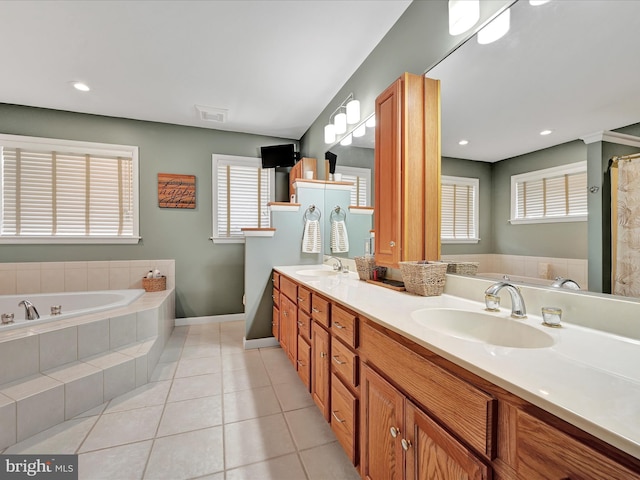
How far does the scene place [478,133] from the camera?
1396mm

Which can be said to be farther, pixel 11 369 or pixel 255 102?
pixel 255 102

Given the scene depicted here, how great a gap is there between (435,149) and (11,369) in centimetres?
287

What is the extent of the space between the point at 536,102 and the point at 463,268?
0.78 m

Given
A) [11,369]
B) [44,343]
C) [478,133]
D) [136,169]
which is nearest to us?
[478,133]

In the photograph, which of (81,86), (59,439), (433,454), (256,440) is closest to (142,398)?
(59,439)

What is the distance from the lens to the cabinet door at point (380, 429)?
95cm

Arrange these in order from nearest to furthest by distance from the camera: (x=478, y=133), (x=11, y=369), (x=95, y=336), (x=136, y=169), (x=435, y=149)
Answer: (x=478, y=133), (x=435, y=149), (x=11, y=369), (x=95, y=336), (x=136, y=169)

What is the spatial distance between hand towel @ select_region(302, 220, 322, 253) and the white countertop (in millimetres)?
1993

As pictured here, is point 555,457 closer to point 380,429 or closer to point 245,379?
point 380,429

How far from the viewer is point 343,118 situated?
8.52 feet

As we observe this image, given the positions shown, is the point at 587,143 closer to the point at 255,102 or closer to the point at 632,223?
the point at 632,223

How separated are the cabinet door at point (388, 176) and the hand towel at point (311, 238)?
45.0 inches

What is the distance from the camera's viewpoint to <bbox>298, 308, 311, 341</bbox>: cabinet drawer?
1.85m

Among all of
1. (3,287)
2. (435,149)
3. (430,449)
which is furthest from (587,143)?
(3,287)
